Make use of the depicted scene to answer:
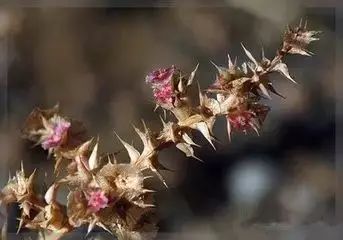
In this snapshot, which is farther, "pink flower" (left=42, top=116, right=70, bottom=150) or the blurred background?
the blurred background

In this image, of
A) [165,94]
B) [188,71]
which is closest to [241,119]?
[165,94]

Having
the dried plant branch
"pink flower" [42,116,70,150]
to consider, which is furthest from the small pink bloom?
"pink flower" [42,116,70,150]

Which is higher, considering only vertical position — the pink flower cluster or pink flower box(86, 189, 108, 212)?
the pink flower cluster

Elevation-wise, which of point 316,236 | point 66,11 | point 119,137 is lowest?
point 316,236

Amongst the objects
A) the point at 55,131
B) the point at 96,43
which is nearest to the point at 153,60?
the point at 96,43

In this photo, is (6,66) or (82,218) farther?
(6,66)

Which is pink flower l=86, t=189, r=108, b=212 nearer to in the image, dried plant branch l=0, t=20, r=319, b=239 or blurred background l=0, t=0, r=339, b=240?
dried plant branch l=0, t=20, r=319, b=239

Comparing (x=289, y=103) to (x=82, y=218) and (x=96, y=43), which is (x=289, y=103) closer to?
(x=96, y=43)

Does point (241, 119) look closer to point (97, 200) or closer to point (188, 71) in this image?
point (97, 200)
